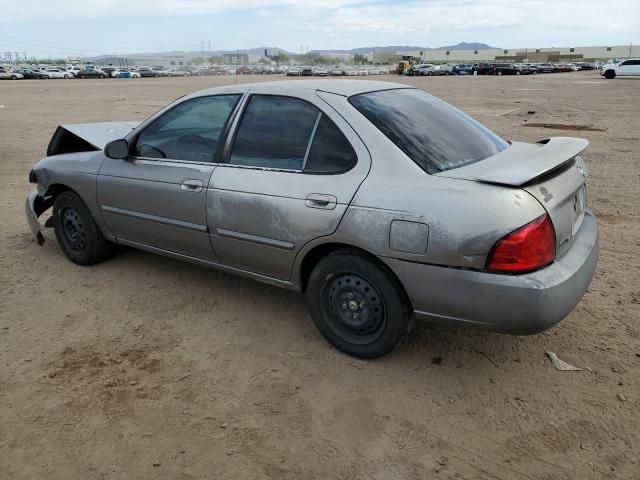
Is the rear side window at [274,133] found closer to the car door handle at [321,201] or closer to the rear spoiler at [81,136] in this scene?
the car door handle at [321,201]

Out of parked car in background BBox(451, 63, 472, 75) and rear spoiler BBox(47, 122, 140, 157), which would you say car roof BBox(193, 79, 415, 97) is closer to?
rear spoiler BBox(47, 122, 140, 157)

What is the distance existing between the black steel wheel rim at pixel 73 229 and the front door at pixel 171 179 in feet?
1.77

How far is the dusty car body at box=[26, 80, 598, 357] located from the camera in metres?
2.72

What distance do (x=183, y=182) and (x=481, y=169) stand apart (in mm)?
2086

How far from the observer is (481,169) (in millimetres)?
3059

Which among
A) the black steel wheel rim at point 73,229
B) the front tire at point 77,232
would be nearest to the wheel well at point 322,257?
the front tire at point 77,232

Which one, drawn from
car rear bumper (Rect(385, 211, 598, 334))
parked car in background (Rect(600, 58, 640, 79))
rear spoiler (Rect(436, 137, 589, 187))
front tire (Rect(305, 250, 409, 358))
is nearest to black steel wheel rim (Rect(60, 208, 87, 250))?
front tire (Rect(305, 250, 409, 358))

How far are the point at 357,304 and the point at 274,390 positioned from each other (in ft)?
2.32

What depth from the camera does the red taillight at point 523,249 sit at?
2646 millimetres

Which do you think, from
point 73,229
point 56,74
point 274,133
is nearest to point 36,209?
point 73,229

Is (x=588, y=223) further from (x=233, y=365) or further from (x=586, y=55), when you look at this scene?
(x=586, y=55)

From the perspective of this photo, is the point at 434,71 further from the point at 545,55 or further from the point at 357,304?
the point at 357,304

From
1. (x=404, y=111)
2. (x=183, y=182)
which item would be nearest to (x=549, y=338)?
(x=404, y=111)

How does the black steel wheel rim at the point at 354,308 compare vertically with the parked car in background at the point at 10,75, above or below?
below
